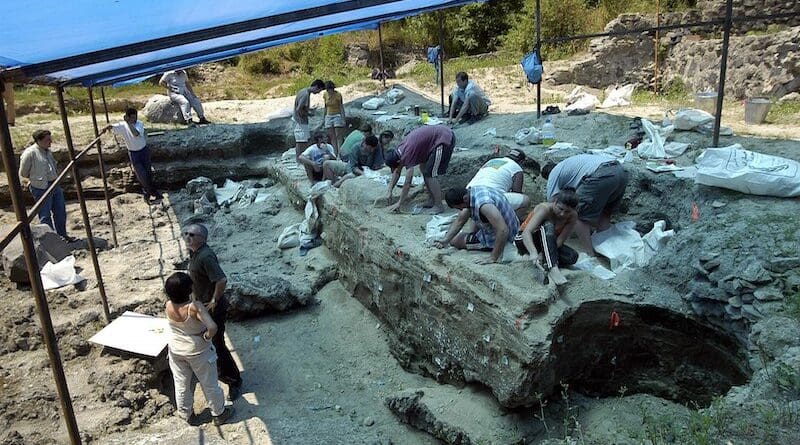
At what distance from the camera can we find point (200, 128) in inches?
452

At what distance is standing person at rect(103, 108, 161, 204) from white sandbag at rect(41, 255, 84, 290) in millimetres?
2601

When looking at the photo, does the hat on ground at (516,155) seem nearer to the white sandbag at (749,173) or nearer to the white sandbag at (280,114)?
the white sandbag at (749,173)

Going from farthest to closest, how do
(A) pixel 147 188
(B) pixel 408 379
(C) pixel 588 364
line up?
(A) pixel 147 188, (B) pixel 408 379, (C) pixel 588 364

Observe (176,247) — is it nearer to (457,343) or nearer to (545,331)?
(457,343)

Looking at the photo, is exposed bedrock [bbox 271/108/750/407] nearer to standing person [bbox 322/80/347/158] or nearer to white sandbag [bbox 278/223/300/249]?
white sandbag [bbox 278/223/300/249]

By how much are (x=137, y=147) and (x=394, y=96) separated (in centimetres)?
547

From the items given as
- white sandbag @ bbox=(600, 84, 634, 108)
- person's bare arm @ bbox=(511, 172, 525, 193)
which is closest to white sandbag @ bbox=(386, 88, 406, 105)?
white sandbag @ bbox=(600, 84, 634, 108)

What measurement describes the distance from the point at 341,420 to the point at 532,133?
4.71 meters

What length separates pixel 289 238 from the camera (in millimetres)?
7684

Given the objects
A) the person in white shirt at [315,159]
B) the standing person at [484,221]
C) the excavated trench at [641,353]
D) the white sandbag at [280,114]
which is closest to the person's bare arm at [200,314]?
the standing person at [484,221]

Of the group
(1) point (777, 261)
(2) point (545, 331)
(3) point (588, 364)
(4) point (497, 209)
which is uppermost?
(4) point (497, 209)

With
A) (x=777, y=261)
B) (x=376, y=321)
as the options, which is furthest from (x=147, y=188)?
(x=777, y=261)

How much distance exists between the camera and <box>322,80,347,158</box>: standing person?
9.31 m

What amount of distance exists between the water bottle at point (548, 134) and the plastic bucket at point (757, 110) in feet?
8.29
